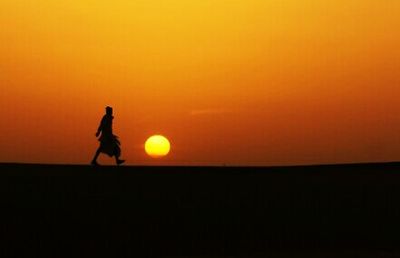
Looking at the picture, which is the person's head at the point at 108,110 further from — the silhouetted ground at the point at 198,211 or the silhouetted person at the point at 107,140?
the silhouetted ground at the point at 198,211

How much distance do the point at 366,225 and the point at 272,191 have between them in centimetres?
237

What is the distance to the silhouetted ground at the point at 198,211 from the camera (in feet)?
59.4

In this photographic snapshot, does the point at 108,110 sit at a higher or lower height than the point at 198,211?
higher

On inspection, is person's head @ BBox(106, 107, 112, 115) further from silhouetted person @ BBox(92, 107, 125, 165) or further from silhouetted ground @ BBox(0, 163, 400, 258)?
silhouetted ground @ BBox(0, 163, 400, 258)

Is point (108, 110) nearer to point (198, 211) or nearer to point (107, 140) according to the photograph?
point (107, 140)

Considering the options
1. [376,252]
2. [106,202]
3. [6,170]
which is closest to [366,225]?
[376,252]

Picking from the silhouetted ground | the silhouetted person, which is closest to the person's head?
the silhouetted person

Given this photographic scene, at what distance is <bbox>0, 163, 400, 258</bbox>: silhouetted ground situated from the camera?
18109mm

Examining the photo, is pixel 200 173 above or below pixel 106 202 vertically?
above

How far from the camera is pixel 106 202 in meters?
18.6

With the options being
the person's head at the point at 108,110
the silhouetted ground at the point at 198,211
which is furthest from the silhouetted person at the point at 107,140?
the silhouetted ground at the point at 198,211

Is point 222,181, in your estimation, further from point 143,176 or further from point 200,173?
point 143,176

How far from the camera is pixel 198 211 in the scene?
1911 cm

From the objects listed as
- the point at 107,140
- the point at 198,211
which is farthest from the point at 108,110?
the point at 198,211
